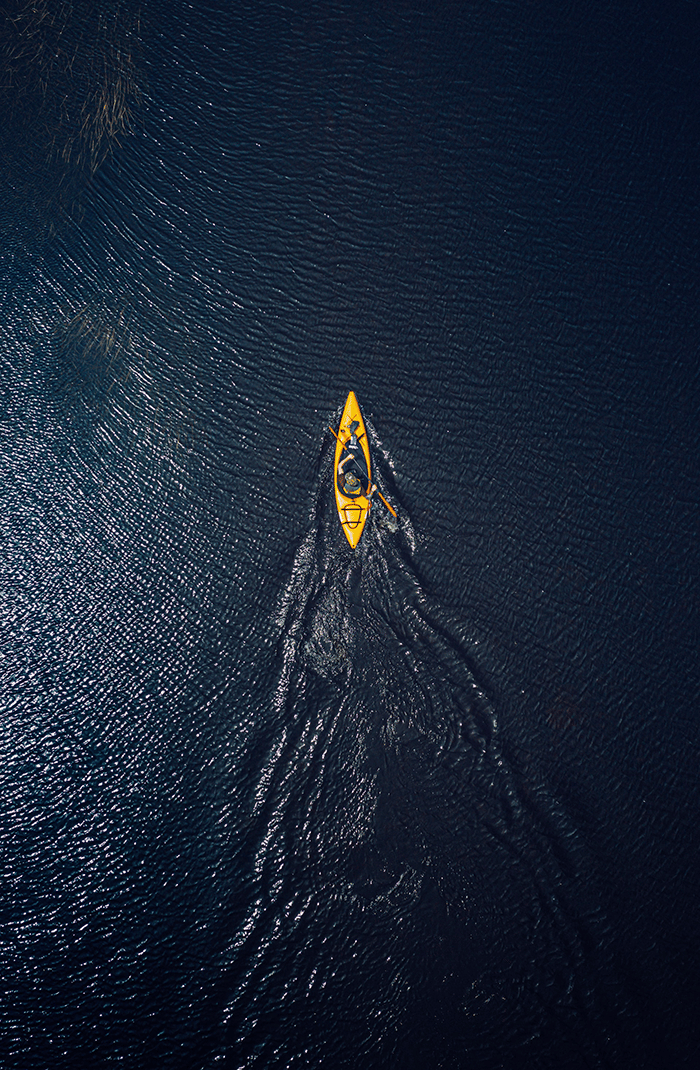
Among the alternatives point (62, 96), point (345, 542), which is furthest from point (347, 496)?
point (62, 96)

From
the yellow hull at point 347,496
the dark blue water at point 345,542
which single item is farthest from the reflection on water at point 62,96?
the yellow hull at point 347,496

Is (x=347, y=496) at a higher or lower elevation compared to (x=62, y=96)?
lower

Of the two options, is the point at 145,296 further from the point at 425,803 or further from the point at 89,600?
the point at 425,803

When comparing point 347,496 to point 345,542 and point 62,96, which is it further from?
point 62,96

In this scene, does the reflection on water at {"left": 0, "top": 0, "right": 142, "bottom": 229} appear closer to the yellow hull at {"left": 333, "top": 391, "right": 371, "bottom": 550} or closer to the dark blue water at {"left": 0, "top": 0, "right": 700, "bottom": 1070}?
the dark blue water at {"left": 0, "top": 0, "right": 700, "bottom": 1070}

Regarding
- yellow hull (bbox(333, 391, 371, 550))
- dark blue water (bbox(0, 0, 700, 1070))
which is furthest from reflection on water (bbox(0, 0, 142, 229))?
yellow hull (bbox(333, 391, 371, 550))

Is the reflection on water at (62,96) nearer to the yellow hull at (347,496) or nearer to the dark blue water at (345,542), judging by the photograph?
the dark blue water at (345,542)

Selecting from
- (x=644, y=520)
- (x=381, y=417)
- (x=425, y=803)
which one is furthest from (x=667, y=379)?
(x=425, y=803)
